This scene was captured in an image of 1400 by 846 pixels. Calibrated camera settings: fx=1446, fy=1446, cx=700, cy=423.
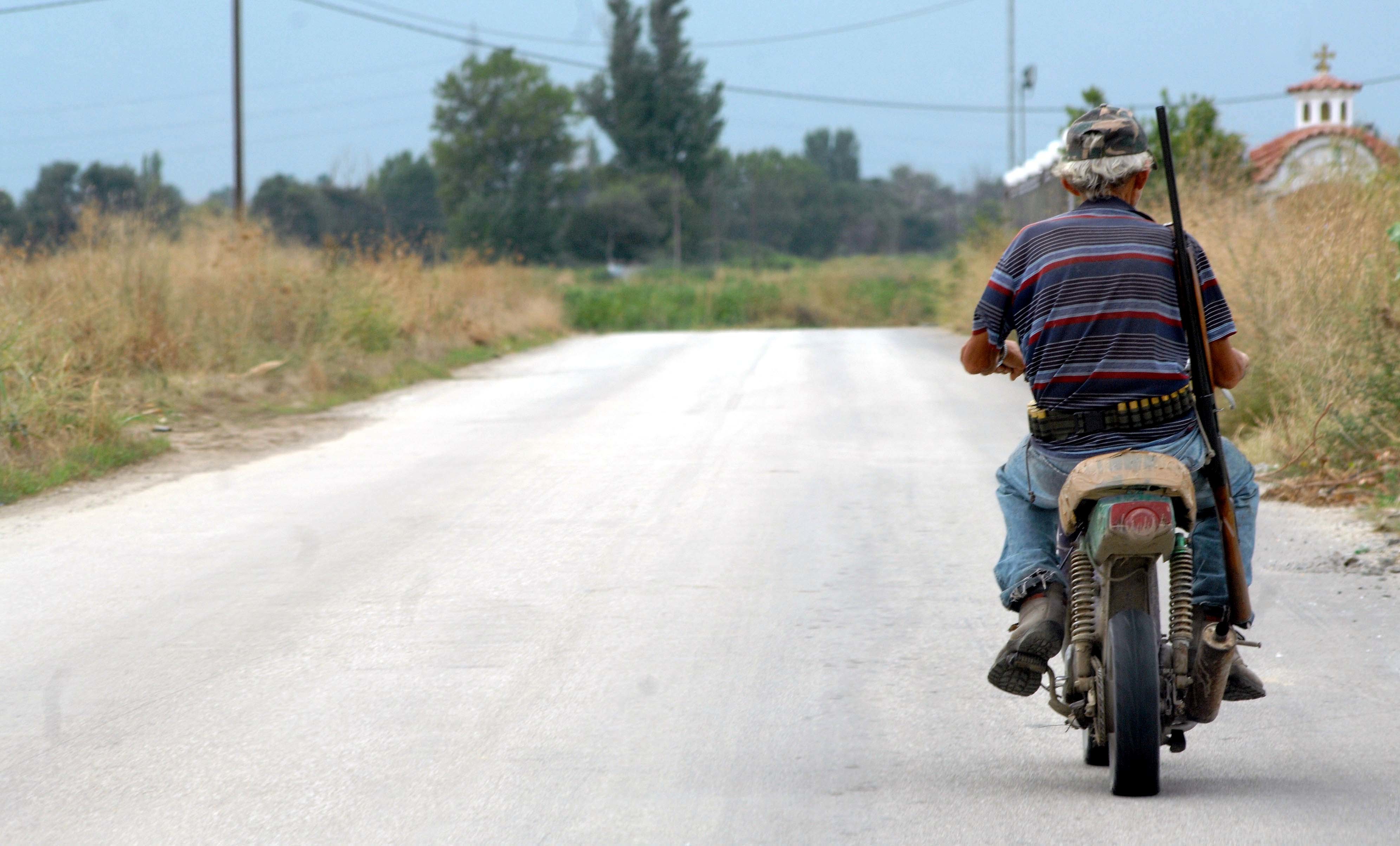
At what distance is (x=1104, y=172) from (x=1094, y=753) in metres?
1.58

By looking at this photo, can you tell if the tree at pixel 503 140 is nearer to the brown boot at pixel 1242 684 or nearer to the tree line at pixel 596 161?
the tree line at pixel 596 161

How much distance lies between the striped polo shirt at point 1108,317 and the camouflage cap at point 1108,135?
17cm

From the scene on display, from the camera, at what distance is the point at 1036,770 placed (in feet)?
13.1

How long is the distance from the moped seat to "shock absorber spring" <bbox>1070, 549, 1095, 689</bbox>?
0.16 m

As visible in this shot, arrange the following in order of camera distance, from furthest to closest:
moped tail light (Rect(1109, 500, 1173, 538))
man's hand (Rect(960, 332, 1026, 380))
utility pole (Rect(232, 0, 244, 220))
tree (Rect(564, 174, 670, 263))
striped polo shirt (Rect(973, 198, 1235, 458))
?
tree (Rect(564, 174, 670, 263)) < utility pole (Rect(232, 0, 244, 220)) < man's hand (Rect(960, 332, 1026, 380)) < striped polo shirt (Rect(973, 198, 1235, 458)) < moped tail light (Rect(1109, 500, 1173, 538))

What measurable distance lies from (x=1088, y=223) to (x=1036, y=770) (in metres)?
1.50

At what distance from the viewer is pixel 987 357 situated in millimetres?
4055

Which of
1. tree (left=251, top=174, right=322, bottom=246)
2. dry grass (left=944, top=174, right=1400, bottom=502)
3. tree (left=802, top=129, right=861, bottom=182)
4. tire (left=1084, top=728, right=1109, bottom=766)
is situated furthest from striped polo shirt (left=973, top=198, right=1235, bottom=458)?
tree (left=802, top=129, right=861, bottom=182)

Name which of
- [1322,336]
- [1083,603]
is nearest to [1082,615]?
[1083,603]

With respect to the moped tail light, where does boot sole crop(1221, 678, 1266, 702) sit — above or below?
below

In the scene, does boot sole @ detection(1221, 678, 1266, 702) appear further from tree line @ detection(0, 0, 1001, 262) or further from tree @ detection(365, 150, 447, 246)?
tree @ detection(365, 150, 447, 246)

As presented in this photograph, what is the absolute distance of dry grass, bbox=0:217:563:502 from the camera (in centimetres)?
1031

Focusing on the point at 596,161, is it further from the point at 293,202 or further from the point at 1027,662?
the point at 1027,662

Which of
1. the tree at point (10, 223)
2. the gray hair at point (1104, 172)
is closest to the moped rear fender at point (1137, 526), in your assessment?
the gray hair at point (1104, 172)
